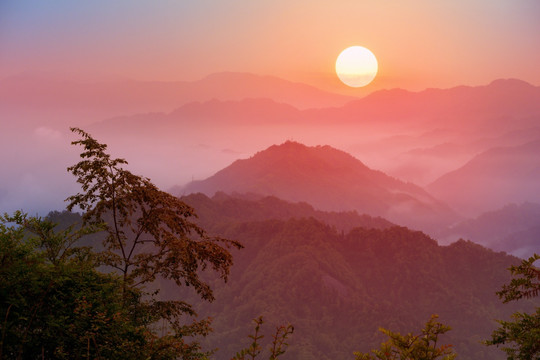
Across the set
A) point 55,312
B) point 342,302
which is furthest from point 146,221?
point 342,302

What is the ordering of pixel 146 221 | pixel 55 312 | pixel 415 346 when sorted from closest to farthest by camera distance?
1. pixel 415 346
2. pixel 55 312
3. pixel 146 221

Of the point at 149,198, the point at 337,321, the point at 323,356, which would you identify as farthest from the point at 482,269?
the point at 149,198

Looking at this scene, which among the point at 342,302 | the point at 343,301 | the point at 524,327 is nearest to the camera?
the point at 524,327

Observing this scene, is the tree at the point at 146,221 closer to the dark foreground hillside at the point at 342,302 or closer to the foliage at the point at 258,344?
the foliage at the point at 258,344

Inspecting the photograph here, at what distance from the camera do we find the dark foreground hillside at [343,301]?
498 ft

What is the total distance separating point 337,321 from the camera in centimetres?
16700

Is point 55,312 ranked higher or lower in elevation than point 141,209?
lower

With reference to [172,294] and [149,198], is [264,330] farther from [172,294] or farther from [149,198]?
[149,198]

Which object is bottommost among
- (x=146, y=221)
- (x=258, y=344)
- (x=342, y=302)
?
(x=342, y=302)

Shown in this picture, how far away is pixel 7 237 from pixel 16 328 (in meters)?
2.64

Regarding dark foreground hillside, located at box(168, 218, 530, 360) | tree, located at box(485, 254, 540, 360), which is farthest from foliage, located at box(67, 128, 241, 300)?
dark foreground hillside, located at box(168, 218, 530, 360)

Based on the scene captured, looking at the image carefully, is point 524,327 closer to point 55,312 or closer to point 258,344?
point 258,344

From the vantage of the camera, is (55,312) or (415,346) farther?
(55,312)

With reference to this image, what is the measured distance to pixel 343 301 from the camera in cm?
17450
